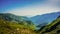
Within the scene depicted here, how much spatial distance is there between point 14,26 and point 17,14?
0.82ft

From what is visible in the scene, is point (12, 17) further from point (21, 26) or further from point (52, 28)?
point (52, 28)

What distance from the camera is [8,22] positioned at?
101 inches

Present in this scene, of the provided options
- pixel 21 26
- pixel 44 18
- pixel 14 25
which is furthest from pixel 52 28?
pixel 14 25

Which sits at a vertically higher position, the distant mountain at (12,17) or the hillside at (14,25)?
the distant mountain at (12,17)

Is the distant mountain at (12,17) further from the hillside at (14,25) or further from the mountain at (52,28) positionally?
the mountain at (52,28)

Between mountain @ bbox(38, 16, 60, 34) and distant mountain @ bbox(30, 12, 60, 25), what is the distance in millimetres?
82

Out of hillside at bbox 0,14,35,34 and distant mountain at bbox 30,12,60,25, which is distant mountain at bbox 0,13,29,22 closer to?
hillside at bbox 0,14,35,34

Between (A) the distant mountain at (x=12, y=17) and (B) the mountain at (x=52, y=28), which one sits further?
(A) the distant mountain at (x=12, y=17)

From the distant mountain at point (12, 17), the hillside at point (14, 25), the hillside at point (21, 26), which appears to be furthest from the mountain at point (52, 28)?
the distant mountain at point (12, 17)

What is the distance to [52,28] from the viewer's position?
249cm

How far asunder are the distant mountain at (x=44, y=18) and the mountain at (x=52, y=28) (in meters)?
0.08

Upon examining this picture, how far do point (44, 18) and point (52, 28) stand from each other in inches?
10.0

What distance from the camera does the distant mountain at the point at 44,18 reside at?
2.54 meters

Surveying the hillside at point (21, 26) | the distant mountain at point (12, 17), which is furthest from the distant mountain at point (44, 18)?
the distant mountain at point (12, 17)
